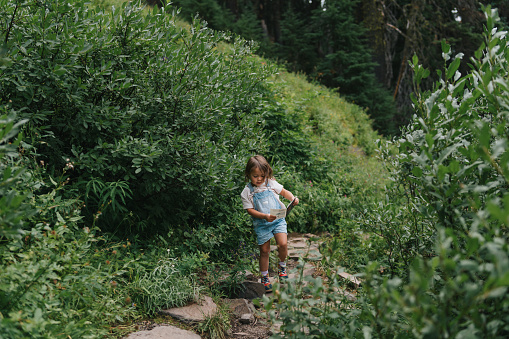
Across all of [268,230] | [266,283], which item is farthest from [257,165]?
[266,283]

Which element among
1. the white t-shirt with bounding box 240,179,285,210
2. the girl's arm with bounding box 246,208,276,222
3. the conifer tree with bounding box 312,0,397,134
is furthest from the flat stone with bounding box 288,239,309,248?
the conifer tree with bounding box 312,0,397,134

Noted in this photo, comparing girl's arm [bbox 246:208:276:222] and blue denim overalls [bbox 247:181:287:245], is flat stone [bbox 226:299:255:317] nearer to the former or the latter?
blue denim overalls [bbox 247:181:287:245]

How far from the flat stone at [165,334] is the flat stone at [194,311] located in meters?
Answer: 0.18

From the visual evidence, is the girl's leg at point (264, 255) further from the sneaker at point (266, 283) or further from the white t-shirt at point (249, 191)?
the white t-shirt at point (249, 191)

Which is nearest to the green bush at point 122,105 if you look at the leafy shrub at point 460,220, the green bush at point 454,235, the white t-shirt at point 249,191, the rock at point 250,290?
the white t-shirt at point 249,191

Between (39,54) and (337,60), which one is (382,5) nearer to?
(337,60)

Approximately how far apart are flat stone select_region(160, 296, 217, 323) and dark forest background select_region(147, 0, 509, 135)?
387 inches

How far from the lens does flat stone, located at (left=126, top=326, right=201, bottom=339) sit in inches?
100

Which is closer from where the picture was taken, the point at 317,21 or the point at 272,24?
the point at 317,21

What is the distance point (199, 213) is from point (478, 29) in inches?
503

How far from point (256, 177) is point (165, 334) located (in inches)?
72.4

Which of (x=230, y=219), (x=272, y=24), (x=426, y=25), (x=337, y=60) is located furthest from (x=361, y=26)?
(x=230, y=219)

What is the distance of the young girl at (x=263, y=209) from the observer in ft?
12.4

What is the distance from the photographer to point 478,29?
12.3 meters
